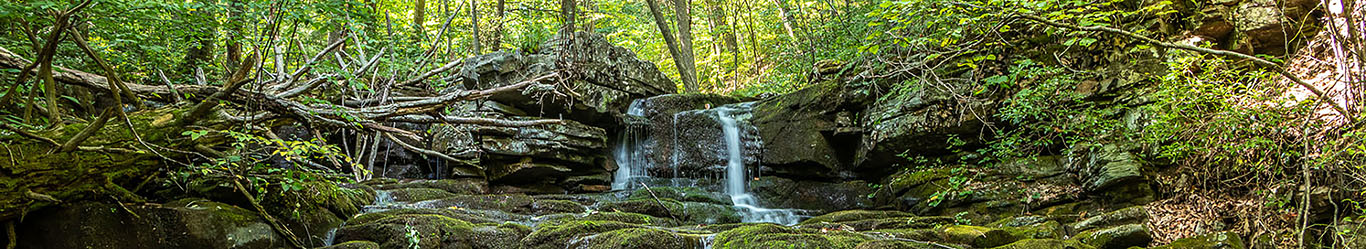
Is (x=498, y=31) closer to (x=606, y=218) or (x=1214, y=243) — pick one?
(x=606, y=218)

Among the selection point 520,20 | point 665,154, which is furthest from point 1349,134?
point 520,20

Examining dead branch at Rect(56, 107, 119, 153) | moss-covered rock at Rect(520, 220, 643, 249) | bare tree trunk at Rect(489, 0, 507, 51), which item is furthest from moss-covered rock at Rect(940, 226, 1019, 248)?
bare tree trunk at Rect(489, 0, 507, 51)

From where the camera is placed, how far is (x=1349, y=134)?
416cm

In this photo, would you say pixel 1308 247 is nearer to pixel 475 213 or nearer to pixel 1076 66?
pixel 1076 66

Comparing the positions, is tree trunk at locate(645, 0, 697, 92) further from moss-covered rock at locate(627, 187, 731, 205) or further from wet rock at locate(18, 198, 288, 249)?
wet rock at locate(18, 198, 288, 249)

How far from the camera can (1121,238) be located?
462 cm

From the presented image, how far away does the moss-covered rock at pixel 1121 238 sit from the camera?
461 centimetres

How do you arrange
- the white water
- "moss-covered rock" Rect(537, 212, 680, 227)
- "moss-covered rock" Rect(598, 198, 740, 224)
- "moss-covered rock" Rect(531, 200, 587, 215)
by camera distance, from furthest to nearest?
the white water → "moss-covered rock" Rect(598, 198, 740, 224) → "moss-covered rock" Rect(531, 200, 587, 215) → "moss-covered rock" Rect(537, 212, 680, 227)

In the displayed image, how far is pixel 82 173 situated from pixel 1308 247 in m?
7.91

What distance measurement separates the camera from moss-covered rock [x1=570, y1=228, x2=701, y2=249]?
4094mm

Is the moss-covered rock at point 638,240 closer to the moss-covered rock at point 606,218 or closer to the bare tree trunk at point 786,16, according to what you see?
the moss-covered rock at point 606,218

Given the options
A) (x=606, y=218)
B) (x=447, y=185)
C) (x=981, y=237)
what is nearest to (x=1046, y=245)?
(x=981, y=237)

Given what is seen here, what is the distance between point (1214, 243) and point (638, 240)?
4027 millimetres

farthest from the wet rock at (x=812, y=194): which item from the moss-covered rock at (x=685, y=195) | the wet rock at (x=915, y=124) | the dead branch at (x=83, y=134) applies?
the dead branch at (x=83, y=134)
